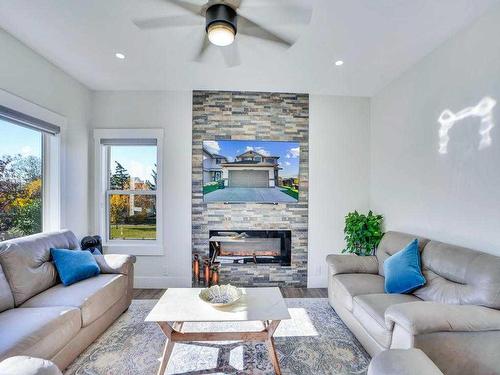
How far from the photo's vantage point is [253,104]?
3.81 m

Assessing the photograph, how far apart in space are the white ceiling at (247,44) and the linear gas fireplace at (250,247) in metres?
2.08

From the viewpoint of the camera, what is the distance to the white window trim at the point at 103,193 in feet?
12.2

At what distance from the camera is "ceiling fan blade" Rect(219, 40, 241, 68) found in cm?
251

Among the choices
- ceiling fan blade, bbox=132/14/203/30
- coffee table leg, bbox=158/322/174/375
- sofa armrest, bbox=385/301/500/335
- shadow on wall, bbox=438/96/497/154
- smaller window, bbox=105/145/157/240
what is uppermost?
ceiling fan blade, bbox=132/14/203/30

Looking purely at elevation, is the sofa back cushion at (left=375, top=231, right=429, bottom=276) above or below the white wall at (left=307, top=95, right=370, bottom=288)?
below

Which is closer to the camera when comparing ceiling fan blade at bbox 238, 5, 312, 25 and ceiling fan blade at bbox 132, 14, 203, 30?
ceiling fan blade at bbox 132, 14, 203, 30

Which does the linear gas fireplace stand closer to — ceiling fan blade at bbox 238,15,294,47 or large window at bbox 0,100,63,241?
large window at bbox 0,100,63,241

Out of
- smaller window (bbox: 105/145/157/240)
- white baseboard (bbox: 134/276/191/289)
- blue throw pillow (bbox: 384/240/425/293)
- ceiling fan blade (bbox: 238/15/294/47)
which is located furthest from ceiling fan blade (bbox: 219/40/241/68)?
white baseboard (bbox: 134/276/191/289)

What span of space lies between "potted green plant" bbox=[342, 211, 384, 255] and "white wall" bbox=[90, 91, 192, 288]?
2.26 meters

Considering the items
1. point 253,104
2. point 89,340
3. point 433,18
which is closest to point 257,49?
point 253,104

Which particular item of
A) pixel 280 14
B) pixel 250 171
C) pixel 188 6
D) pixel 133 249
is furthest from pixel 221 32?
pixel 133 249

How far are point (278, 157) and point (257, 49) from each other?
5.19 feet

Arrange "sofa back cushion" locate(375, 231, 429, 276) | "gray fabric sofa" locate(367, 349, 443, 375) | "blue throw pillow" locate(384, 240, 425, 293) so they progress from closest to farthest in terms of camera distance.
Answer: "gray fabric sofa" locate(367, 349, 443, 375) < "blue throw pillow" locate(384, 240, 425, 293) < "sofa back cushion" locate(375, 231, 429, 276)

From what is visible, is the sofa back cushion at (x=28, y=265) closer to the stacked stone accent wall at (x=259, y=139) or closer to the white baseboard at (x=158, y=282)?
the white baseboard at (x=158, y=282)
